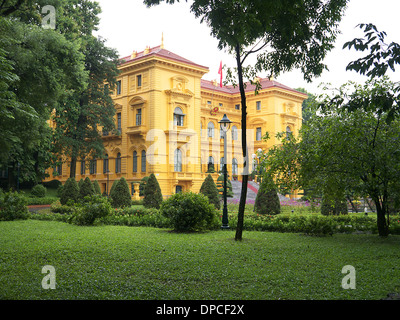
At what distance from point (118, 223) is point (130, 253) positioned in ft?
25.1

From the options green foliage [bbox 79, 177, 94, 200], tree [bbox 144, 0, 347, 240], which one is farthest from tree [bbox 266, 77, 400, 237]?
green foliage [bbox 79, 177, 94, 200]

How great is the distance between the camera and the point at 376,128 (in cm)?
1030

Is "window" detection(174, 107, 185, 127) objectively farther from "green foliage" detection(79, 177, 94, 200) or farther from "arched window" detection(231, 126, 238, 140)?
"green foliage" detection(79, 177, 94, 200)

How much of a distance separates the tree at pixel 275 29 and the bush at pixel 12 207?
36.6 ft

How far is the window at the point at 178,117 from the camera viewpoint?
1566 inches

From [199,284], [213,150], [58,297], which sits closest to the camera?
[58,297]

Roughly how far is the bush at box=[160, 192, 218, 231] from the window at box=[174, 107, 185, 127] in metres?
26.6

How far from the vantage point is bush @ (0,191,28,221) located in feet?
56.3

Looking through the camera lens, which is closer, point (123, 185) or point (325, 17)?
point (325, 17)

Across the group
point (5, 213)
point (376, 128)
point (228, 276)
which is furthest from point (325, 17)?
point (5, 213)

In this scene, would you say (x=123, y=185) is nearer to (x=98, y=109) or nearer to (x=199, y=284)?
(x=98, y=109)

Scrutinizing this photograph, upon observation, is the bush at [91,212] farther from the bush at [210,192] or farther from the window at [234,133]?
the window at [234,133]

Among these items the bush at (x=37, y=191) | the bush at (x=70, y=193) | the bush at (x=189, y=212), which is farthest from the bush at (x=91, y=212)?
the bush at (x=37, y=191)

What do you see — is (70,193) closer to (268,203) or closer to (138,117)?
(268,203)
